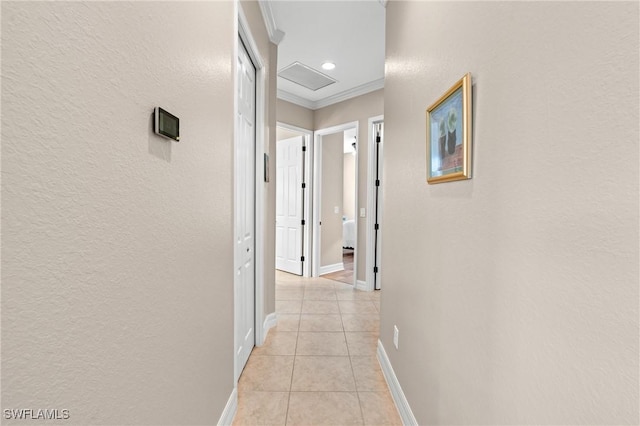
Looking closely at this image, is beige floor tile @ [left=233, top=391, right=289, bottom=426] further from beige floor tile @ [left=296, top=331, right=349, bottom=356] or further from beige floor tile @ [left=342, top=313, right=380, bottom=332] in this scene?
beige floor tile @ [left=342, top=313, right=380, bottom=332]

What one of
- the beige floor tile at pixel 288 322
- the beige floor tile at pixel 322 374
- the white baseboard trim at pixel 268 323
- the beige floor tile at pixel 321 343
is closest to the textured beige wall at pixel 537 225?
the beige floor tile at pixel 322 374

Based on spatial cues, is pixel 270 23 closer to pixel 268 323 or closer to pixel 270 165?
pixel 270 165

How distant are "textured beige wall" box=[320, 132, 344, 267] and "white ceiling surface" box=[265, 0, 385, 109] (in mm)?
1004

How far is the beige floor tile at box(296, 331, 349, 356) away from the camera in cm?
241

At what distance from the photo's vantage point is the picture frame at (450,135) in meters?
1.00

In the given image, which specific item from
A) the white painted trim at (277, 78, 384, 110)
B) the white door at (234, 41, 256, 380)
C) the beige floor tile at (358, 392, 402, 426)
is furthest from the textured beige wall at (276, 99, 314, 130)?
the beige floor tile at (358, 392, 402, 426)

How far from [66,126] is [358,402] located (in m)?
1.94

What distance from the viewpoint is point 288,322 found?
3.01 meters

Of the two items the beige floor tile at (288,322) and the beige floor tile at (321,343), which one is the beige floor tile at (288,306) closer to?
the beige floor tile at (288,322)

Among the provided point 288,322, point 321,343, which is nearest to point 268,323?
point 288,322

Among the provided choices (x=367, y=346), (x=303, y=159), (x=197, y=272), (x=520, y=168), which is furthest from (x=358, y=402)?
(x=303, y=159)

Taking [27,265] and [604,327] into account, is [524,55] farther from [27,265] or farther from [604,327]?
[27,265]

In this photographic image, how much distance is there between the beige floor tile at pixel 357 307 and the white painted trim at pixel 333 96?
108 inches

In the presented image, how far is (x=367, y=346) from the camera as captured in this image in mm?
2518
